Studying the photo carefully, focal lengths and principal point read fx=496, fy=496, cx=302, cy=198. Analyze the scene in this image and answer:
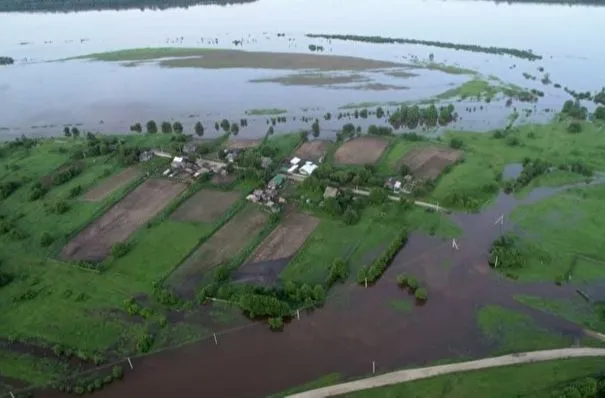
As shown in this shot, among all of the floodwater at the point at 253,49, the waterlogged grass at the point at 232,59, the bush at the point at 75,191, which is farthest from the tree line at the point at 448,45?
the bush at the point at 75,191

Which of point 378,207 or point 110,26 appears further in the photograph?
point 110,26

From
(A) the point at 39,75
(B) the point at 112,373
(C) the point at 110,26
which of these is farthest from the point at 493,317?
(C) the point at 110,26

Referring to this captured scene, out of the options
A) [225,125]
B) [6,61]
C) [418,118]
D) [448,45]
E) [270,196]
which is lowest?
[270,196]

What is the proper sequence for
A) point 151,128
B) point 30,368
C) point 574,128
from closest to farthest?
point 30,368
point 574,128
point 151,128

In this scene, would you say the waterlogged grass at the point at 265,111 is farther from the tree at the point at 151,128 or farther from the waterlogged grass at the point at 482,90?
the waterlogged grass at the point at 482,90

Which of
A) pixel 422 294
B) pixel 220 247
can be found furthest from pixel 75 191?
pixel 422 294

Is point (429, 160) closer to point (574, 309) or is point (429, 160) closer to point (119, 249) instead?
point (574, 309)

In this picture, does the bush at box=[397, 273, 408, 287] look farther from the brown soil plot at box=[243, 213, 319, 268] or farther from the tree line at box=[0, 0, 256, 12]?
the tree line at box=[0, 0, 256, 12]

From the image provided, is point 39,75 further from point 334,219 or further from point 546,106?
point 546,106
